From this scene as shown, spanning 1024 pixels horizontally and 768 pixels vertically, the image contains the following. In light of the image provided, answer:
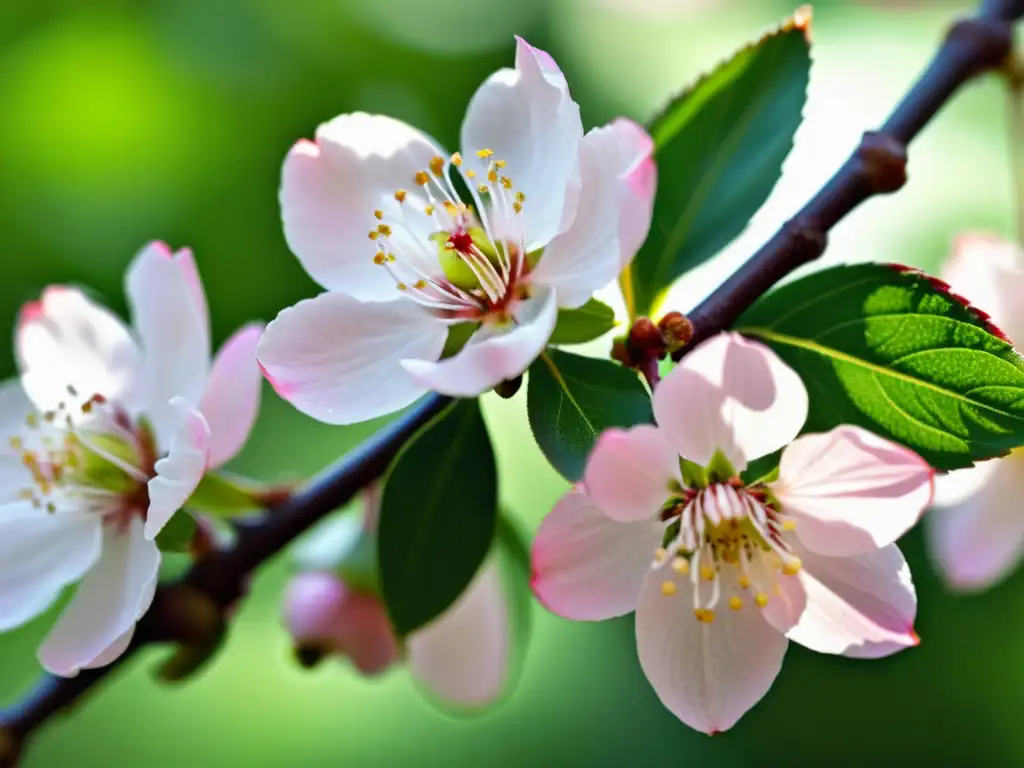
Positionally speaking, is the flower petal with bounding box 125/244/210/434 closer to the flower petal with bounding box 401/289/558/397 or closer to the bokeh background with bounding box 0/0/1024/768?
the flower petal with bounding box 401/289/558/397

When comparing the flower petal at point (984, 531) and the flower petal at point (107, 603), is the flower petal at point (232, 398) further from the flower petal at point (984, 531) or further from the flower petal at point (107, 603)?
the flower petal at point (984, 531)

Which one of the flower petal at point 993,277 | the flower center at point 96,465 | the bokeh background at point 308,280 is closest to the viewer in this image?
the flower center at point 96,465

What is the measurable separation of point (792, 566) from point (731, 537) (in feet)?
0.13

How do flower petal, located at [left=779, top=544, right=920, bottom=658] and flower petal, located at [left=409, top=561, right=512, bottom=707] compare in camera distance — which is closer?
flower petal, located at [left=779, top=544, right=920, bottom=658]

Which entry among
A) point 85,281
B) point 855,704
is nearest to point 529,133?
point 855,704

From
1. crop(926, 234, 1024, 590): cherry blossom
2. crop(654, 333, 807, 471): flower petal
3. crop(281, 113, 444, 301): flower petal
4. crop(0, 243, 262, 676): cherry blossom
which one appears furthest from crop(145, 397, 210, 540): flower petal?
crop(926, 234, 1024, 590): cherry blossom

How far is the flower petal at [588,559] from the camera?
0.48 meters

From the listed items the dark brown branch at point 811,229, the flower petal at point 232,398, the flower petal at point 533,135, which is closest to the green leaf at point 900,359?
the dark brown branch at point 811,229

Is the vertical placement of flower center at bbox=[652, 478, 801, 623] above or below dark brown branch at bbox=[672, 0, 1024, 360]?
below

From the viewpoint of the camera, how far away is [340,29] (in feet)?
6.93

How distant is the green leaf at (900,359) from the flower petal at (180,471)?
28cm

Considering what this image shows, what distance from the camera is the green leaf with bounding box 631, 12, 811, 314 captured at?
61cm

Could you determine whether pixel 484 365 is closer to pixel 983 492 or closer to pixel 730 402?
pixel 730 402

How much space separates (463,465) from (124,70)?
164 cm
